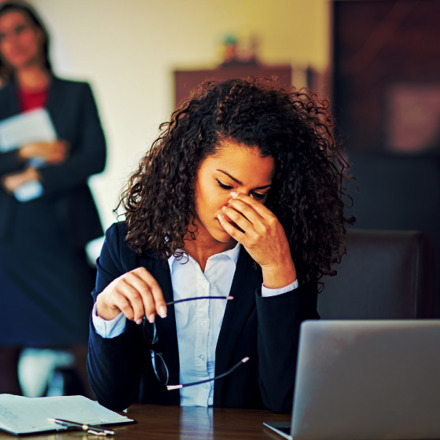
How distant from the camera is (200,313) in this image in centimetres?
152

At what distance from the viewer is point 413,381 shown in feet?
3.32

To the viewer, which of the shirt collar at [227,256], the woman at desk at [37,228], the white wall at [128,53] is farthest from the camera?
the white wall at [128,53]

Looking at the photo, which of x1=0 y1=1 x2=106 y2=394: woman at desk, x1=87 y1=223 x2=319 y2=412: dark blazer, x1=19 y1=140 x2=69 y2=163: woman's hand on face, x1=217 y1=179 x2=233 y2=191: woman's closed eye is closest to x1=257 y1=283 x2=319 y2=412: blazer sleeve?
x1=87 y1=223 x2=319 y2=412: dark blazer

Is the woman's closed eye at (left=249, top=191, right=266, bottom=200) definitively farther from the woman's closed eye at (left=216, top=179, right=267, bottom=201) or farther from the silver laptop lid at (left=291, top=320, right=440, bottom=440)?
the silver laptop lid at (left=291, top=320, right=440, bottom=440)

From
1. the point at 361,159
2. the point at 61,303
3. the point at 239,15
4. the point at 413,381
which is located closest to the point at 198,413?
the point at 413,381

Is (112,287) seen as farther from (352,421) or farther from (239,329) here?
(352,421)

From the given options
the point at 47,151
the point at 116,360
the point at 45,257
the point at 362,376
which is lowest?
the point at 45,257

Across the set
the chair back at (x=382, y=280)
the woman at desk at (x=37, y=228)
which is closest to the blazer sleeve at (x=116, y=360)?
the chair back at (x=382, y=280)

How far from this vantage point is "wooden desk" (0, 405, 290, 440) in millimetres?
1121

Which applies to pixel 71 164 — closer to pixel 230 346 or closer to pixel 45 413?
pixel 230 346

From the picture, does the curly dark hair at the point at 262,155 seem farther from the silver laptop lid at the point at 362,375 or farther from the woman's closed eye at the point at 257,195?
the silver laptop lid at the point at 362,375

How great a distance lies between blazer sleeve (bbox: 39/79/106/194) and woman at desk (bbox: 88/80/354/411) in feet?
6.31

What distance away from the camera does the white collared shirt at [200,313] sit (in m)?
1.49

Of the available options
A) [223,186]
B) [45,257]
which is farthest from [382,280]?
[45,257]
